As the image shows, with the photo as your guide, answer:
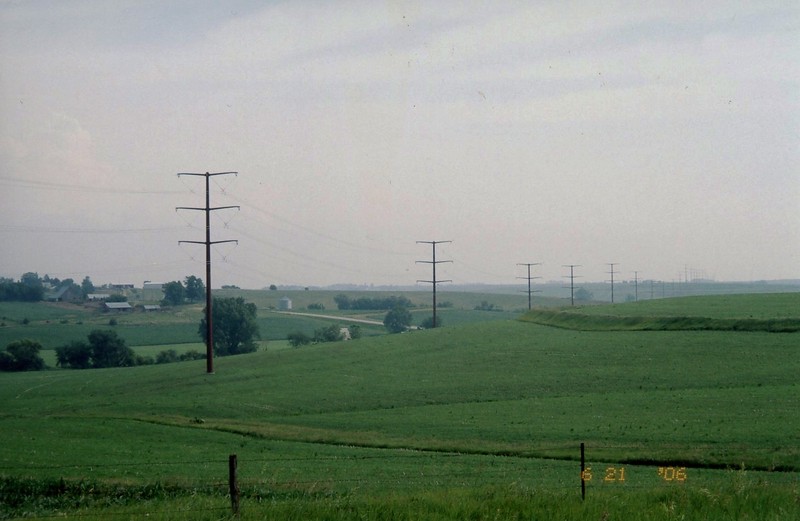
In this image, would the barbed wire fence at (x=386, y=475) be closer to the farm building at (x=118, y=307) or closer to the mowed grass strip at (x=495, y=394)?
the mowed grass strip at (x=495, y=394)

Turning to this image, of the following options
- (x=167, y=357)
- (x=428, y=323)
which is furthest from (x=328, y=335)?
(x=167, y=357)

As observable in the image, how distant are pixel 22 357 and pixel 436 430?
2982 inches

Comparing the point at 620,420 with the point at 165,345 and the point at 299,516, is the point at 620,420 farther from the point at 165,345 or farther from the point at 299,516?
the point at 165,345

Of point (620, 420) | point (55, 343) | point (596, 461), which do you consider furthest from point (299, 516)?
point (55, 343)

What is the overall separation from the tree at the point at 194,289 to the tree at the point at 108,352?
198ft

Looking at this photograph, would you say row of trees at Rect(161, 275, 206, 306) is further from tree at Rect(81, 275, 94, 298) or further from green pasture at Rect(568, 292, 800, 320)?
green pasture at Rect(568, 292, 800, 320)

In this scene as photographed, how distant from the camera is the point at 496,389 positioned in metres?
58.0

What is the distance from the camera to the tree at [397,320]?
509ft

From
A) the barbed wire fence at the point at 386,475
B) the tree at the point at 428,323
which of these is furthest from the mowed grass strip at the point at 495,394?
the tree at the point at 428,323

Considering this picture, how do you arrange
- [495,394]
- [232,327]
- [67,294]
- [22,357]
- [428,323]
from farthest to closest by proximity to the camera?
[67,294] < [428,323] < [232,327] < [22,357] < [495,394]

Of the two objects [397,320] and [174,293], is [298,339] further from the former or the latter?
[174,293]

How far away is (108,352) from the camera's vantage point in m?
107

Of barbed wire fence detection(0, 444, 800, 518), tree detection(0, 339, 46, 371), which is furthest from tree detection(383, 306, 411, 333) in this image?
barbed wire fence detection(0, 444, 800, 518)

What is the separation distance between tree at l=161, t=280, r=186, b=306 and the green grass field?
76087 millimetres
